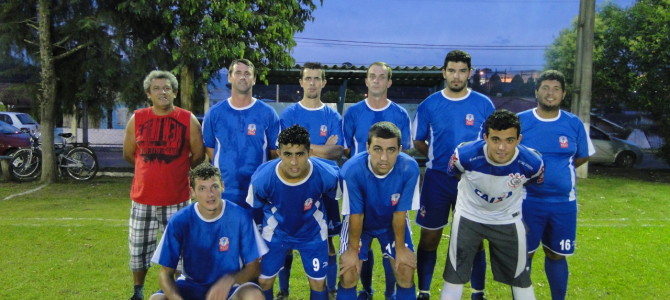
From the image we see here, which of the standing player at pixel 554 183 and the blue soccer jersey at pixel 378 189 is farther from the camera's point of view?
the standing player at pixel 554 183

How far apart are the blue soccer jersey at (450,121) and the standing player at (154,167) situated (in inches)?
83.5

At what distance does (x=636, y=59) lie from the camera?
14.5m

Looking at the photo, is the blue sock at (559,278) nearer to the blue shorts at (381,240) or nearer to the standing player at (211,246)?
the blue shorts at (381,240)

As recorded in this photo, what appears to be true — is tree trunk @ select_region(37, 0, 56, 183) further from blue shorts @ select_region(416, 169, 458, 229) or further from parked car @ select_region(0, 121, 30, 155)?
blue shorts @ select_region(416, 169, 458, 229)

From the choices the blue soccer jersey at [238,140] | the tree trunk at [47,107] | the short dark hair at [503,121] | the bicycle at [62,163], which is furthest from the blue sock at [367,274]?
the tree trunk at [47,107]

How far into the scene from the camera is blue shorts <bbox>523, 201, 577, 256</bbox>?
3.99 m

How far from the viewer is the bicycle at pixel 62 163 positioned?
38.0 ft

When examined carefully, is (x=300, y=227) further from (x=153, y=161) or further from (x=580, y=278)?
(x=580, y=278)

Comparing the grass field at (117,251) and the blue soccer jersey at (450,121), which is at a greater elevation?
the blue soccer jersey at (450,121)

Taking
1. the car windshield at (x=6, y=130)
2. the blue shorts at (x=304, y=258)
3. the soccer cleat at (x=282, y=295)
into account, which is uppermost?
the car windshield at (x=6, y=130)

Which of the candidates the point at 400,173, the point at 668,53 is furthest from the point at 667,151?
the point at 400,173

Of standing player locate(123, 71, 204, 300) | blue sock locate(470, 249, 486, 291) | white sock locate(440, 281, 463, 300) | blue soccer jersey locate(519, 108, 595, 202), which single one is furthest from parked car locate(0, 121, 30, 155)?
blue soccer jersey locate(519, 108, 595, 202)

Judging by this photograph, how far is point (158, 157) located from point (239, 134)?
0.71 metres

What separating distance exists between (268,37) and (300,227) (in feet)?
24.8
